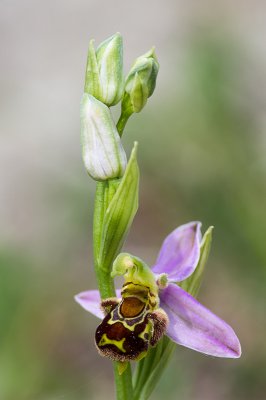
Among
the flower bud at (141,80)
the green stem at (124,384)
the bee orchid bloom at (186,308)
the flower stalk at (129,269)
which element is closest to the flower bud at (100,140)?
the flower stalk at (129,269)

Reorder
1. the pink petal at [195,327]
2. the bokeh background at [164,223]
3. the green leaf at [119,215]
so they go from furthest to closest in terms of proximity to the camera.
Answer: the bokeh background at [164,223] < the pink petal at [195,327] < the green leaf at [119,215]

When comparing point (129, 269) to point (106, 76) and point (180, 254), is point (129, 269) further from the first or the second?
point (106, 76)

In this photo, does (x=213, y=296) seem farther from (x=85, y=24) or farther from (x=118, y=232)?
(x=85, y=24)

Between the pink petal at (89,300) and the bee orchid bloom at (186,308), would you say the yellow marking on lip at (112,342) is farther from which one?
the pink petal at (89,300)

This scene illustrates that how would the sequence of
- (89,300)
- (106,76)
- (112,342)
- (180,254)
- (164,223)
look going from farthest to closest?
1. (164,223)
2. (89,300)
3. (180,254)
4. (106,76)
5. (112,342)

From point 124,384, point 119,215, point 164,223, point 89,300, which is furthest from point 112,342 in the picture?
point 164,223

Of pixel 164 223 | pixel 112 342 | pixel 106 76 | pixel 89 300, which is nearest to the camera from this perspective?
pixel 112 342

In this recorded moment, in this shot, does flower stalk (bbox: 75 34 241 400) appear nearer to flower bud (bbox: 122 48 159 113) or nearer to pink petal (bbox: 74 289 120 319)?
flower bud (bbox: 122 48 159 113)

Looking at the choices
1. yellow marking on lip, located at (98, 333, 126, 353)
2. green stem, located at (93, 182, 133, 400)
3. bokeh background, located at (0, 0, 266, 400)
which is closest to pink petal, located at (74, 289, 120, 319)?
green stem, located at (93, 182, 133, 400)
